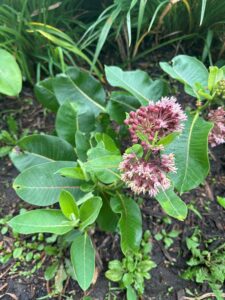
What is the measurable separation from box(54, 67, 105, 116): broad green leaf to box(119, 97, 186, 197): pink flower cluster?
60cm

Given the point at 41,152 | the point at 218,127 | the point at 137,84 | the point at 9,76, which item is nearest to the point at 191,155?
the point at 218,127

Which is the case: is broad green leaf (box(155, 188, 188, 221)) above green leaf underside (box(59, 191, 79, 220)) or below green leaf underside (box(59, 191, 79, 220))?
above

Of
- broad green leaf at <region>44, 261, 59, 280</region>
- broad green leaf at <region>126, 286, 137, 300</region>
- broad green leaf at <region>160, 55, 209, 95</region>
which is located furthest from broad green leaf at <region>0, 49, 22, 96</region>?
broad green leaf at <region>126, 286, 137, 300</region>

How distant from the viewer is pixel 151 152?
4.08 ft

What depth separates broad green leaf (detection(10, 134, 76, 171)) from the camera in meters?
1.69

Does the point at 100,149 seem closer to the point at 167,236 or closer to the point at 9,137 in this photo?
the point at 167,236

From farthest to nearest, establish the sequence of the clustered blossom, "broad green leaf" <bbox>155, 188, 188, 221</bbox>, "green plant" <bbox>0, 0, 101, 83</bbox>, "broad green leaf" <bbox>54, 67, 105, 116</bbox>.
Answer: "green plant" <bbox>0, 0, 101, 83</bbox> → "broad green leaf" <bbox>54, 67, 105, 116</bbox> → the clustered blossom → "broad green leaf" <bbox>155, 188, 188, 221</bbox>

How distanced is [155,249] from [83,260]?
464 millimetres

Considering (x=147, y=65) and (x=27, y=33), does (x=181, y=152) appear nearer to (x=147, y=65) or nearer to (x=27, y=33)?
(x=147, y=65)

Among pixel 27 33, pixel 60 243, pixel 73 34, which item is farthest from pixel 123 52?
pixel 60 243

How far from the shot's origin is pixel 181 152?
143cm

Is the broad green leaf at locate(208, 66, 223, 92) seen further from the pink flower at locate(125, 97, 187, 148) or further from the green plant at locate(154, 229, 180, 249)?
the green plant at locate(154, 229, 180, 249)

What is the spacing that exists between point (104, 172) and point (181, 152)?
31 cm

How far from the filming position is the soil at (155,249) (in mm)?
1644
